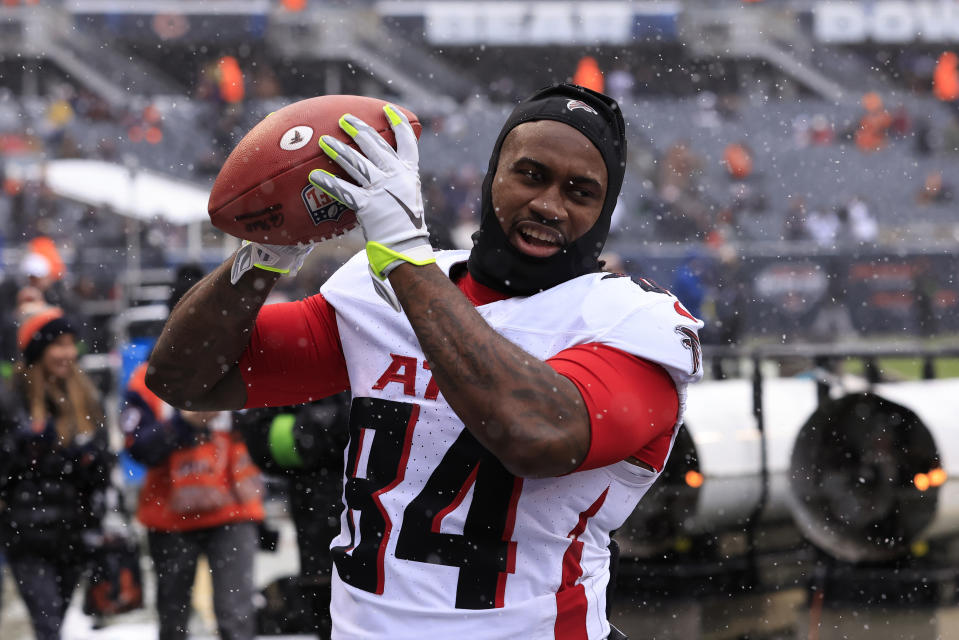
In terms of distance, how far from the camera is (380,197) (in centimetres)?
176

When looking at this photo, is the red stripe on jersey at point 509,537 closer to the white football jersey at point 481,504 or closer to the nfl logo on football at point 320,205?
the white football jersey at point 481,504

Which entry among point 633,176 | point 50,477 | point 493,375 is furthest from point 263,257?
point 633,176

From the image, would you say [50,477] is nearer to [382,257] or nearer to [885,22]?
[382,257]

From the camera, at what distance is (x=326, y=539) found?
4.18 meters

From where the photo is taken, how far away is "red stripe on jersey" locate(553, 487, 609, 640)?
1922 millimetres

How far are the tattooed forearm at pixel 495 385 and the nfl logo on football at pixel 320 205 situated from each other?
31cm

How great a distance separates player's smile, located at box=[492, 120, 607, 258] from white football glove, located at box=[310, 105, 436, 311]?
0.21m

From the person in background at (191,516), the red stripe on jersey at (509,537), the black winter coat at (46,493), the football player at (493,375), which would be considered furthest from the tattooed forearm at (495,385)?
the black winter coat at (46,493)

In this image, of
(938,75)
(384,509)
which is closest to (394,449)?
(384,509)

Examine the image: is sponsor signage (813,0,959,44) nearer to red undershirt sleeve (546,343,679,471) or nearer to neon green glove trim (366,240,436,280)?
red undershirt sleeve (546,343,679,471)

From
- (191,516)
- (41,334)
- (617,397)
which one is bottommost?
(191,516)

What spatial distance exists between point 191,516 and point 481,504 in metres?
2.77

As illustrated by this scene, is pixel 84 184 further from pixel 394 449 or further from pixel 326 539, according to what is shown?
pixel 394 449

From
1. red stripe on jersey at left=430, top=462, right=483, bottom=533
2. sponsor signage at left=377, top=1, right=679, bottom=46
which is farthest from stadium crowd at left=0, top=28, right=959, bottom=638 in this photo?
red stripe on jersey at left=430, top=462, right=483, bottom=533
